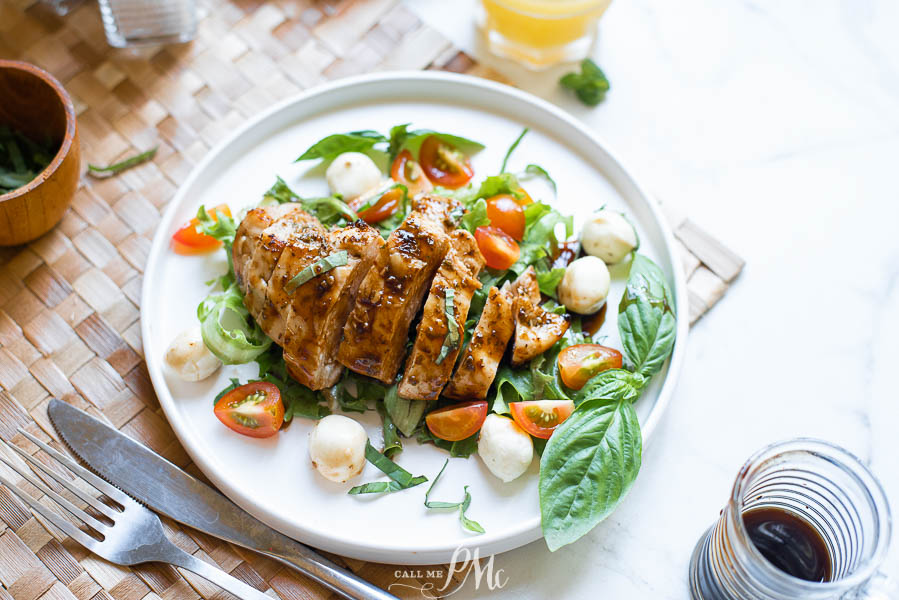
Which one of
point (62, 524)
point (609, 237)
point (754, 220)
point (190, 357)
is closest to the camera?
point (62, 524)

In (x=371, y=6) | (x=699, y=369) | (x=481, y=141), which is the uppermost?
(x=371, y=6)

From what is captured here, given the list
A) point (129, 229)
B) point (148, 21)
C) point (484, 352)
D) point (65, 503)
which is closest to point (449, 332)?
point (484, 352)

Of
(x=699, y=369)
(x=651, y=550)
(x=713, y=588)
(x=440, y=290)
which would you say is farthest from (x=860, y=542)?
(x=440, y=290)

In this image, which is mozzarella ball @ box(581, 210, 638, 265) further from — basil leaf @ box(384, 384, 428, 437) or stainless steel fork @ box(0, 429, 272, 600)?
stainless steel fork @ box(0, 429, 272, 600)

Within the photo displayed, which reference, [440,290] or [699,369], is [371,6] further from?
[699,369]

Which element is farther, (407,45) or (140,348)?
(407,45)

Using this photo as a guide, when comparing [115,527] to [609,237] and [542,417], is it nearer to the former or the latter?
[542,417]
